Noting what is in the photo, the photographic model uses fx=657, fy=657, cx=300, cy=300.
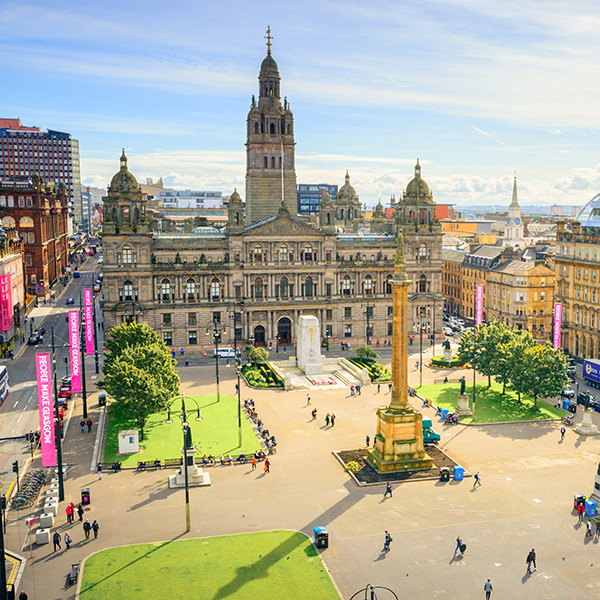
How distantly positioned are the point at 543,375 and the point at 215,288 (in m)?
53.0

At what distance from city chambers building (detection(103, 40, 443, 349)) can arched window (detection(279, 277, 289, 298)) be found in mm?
230

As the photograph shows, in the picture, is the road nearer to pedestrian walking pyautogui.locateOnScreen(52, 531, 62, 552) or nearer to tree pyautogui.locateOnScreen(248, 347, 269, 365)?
pedestrian walking pyautogui.locateOnScreen(52, 531, 62, 552)

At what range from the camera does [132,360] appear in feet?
212

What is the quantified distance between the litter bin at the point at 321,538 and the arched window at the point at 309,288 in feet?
219

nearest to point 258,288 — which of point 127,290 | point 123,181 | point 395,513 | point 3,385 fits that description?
point 127,290

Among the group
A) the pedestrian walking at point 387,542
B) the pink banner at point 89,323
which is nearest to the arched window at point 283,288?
the pink banner at point 89,323

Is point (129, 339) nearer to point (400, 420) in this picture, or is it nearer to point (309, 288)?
point (400, 420)

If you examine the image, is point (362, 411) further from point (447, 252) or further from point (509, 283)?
point (447, 252)

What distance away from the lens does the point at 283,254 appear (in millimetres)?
105438

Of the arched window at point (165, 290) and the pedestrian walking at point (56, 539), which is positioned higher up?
the arched window at point (165, 290)

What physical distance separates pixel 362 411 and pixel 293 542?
3026 centimetres

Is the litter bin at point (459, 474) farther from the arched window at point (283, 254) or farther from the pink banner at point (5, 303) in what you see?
the pink banner at point (5, 303)

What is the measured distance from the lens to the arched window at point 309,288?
107312 mm

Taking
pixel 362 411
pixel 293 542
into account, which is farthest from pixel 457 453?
pixel 293 542
